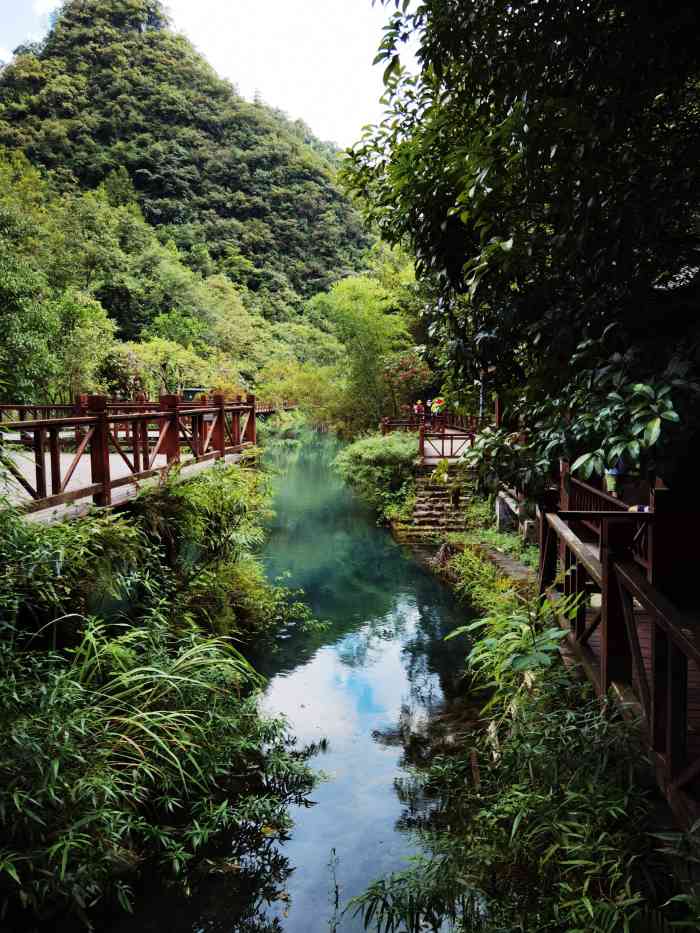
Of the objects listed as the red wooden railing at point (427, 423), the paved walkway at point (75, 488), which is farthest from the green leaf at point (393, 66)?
the red wooden railing at point (427, 423)

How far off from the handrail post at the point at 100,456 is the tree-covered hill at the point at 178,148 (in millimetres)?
47141

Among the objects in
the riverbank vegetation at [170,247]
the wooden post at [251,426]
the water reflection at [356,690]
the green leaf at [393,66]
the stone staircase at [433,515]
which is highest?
the riverbank vegetation at [170,247]

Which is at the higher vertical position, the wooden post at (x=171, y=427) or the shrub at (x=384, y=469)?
the wooden post at (x=171, y=427)

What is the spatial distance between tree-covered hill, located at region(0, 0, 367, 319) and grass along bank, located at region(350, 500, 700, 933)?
5004 cm

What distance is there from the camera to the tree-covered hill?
51625mm

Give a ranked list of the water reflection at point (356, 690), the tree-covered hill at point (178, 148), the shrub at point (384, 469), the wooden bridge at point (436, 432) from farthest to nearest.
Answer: the tree-covered hill at point (178, 148)
the shrub at point (384, 469)
the wooden bridge at point (436, 432)
the water reflection at point (356, 690)

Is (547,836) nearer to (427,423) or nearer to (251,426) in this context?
(251,426)

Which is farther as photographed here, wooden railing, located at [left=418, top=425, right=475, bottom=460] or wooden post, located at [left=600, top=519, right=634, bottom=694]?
wooden railing, located at [left=418, top=425, right=475, bottom=460]

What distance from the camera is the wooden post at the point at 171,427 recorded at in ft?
24.5

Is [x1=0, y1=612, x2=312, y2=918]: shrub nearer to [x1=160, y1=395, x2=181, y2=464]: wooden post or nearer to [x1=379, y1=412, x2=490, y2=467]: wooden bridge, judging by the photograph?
[x1=160, y1=395, x2=181, y2=464]: wooden post

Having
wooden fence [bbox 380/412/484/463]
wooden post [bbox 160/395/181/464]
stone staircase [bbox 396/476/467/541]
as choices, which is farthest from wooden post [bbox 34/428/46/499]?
wooden fence [bbox 380/412/484/463]

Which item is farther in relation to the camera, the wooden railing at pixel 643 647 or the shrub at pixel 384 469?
the shrub at pixel 384 469

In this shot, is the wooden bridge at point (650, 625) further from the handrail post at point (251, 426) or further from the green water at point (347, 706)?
the handrail post at point (251, 426)

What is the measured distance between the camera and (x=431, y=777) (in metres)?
5.24
